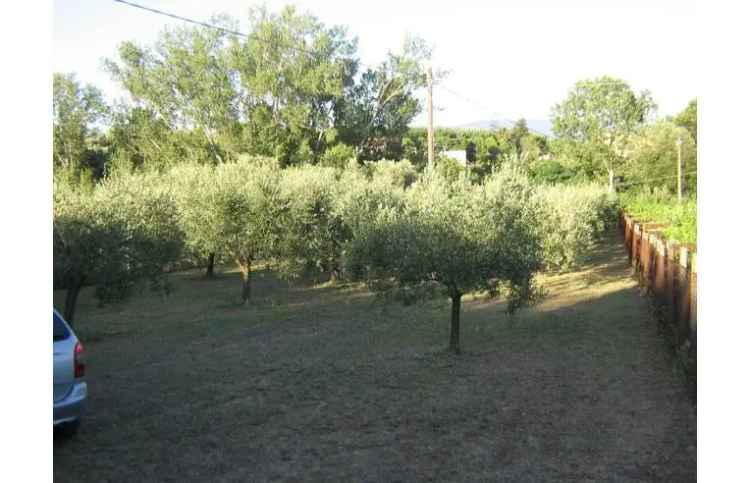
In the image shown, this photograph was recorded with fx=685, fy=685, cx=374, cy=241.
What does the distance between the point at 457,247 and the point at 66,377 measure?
19.1 ft

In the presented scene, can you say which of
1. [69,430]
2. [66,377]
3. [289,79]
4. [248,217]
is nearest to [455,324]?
[69,430]

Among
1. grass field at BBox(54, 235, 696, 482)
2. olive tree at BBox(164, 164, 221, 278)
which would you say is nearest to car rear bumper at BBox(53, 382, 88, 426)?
grass field at BBox(54, 235, 696, 482)

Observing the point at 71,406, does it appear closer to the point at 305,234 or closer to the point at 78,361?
the point at 78,361

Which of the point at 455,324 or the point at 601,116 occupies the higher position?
the point at 601,116

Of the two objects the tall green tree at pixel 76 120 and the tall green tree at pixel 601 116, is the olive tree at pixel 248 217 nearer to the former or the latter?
the tall green tree at pixel 76 120

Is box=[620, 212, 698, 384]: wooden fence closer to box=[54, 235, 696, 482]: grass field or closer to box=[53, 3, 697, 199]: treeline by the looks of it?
box=[54, 235, 696, 482]: grass field

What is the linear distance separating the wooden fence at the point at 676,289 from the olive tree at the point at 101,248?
8.82m

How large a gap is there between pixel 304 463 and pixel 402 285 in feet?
15.7

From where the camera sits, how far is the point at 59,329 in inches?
235

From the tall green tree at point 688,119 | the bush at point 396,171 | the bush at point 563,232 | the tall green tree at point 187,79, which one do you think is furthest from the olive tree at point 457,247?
the tall green tree at point 688,119

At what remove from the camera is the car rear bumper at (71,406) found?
18.7ft

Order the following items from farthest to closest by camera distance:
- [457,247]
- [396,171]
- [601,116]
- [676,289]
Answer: [601,116], [396,171], [457,247], [676,289]

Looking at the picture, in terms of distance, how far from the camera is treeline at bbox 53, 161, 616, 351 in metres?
10.1

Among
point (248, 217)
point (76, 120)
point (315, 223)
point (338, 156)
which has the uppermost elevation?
point (76, 120)
